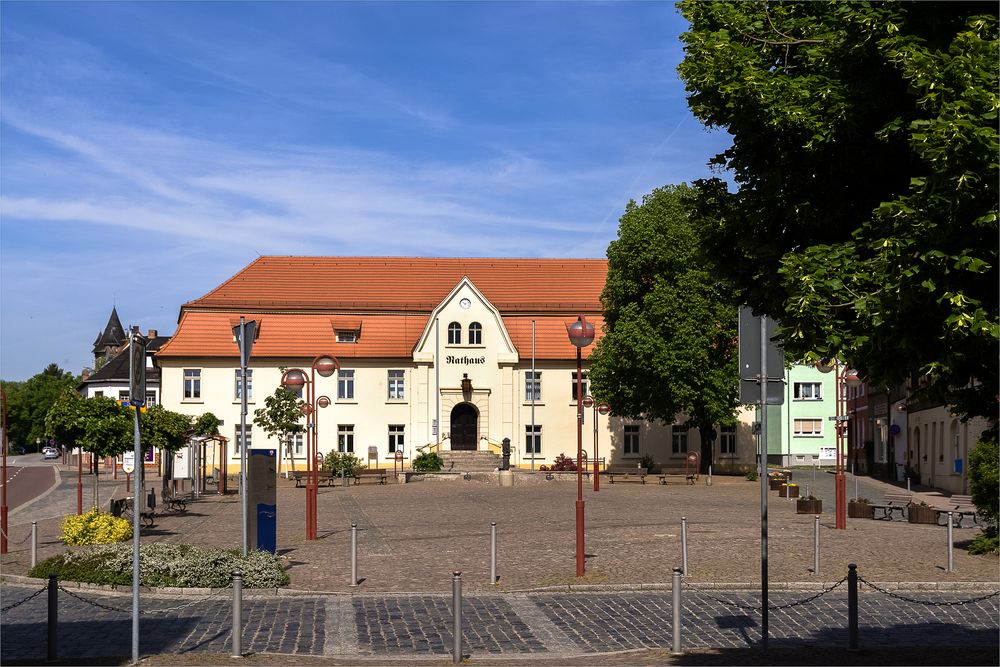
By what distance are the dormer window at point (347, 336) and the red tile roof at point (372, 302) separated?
36 cm

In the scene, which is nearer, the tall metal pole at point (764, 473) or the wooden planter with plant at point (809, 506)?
the tall metal pole at point (764, 473)

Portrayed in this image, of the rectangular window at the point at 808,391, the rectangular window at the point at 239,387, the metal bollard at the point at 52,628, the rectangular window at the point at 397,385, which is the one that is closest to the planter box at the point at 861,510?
the metal bollard at the point at 52,628

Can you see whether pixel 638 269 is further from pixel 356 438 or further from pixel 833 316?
pixel 833 316

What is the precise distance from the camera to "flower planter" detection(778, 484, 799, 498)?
4009 cm

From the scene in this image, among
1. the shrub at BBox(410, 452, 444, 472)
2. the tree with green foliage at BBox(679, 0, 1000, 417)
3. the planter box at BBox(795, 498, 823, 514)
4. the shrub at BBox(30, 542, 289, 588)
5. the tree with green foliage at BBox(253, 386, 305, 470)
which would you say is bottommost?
the shrub at BBox(410, 452, 444, 472)

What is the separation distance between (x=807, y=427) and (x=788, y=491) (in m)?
45.7

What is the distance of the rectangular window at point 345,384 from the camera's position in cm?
6762

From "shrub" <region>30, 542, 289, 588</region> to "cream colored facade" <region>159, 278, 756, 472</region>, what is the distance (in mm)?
48081

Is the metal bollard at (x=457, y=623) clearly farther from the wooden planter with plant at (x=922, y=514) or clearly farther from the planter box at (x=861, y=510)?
the planter box at (x=861, y=510)

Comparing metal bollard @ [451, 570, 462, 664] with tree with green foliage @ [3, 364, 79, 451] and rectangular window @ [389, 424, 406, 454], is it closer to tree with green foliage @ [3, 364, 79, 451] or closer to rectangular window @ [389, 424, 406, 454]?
rectangular window @ [389, 424, 406, 454]

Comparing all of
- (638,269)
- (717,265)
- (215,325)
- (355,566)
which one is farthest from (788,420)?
(717,265)

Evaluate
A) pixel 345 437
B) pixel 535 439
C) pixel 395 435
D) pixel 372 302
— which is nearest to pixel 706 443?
pixel 535 439

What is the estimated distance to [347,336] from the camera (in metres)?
68.8

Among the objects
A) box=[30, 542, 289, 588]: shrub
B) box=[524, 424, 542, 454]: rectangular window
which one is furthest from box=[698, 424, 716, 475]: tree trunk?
box=[30, 542, 289, 588]: shrub
